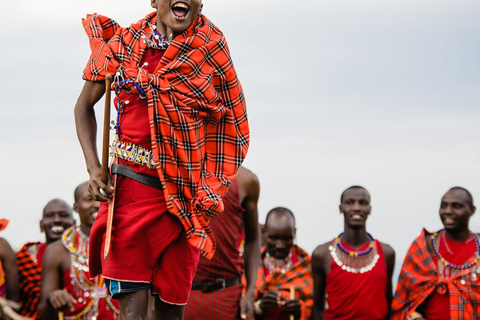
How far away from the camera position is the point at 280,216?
9859 mm

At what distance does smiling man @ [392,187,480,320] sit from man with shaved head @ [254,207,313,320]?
3.43 feet

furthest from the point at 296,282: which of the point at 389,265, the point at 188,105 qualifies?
the point at 188,105

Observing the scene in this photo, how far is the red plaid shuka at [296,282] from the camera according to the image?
9344mm

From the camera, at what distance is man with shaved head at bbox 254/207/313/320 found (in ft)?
29.5

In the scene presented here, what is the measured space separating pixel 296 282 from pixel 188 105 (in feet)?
18.8

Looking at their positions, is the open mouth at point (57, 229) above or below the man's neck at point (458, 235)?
above

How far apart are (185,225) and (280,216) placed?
225 inches

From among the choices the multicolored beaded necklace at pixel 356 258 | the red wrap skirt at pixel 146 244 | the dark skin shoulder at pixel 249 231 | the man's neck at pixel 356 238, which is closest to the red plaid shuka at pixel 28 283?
the dark skin shoulder at pixel 249 231

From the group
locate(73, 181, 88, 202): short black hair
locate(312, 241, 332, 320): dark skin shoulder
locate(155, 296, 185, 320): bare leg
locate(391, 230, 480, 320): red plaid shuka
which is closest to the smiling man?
locate(391, 230, 480, 320): red plaid shuka

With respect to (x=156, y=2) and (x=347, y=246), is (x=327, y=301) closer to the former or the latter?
(x=347, y=246)

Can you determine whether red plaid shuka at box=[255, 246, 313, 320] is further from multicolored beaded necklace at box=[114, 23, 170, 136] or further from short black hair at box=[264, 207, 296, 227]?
multicolored beaded necklace at box=[114, 23, 170, 136]

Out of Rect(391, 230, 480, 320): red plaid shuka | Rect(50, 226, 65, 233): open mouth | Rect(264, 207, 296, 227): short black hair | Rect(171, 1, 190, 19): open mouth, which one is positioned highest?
Rect(171, 1, 190, 19): open mouth

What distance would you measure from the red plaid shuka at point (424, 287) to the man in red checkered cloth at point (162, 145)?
17.8 feet

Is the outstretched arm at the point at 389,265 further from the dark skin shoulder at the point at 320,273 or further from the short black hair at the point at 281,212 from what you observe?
the short black hair at the point at 281,212
